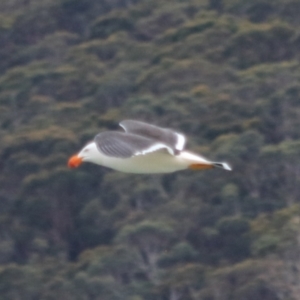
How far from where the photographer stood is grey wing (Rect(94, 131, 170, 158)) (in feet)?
21.7

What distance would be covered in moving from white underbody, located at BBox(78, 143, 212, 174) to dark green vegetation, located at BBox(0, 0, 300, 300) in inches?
386

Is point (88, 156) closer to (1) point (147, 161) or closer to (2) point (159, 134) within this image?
(1) point (147, 161)

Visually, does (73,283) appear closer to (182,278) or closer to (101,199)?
(182,278)

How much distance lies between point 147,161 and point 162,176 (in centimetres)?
1389

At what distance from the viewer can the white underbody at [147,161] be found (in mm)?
7617

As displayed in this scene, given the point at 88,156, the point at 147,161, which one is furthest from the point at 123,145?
the point at 88,156

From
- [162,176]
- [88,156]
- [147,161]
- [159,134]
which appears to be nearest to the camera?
[147,161]

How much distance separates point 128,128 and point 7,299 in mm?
11175

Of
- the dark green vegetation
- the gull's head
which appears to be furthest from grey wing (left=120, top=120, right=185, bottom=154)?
the dark green vegetation

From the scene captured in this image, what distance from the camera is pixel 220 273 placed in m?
18.2

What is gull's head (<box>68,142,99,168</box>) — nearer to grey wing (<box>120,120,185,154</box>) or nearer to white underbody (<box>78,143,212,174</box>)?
white underbody (<box>78,143,212,174</box>)

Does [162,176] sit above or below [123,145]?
above

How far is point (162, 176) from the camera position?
70.7 feet

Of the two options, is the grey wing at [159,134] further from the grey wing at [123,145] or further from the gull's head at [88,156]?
the grey wing at [123,145]
